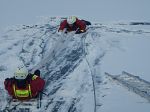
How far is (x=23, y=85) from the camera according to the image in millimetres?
8594

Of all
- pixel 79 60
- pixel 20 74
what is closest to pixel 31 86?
pixel 20 74

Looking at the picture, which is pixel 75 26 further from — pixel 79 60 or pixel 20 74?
pixel 20 74

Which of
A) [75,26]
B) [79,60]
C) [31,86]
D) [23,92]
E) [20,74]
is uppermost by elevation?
[75,26]

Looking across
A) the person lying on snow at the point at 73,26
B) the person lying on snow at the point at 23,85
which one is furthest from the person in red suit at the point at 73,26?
the person lying on snow at the point at 23,85

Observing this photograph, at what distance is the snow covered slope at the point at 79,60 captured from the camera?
8672 millimetres

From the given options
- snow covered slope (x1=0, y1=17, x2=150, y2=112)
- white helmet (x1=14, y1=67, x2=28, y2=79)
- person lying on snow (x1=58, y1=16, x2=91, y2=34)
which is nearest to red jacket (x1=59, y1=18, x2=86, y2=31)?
person lying on snow (x1=58, y1=16, x2=91, y2=34)

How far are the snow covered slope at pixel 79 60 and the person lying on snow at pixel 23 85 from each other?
26cm

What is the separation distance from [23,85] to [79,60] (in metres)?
2.74

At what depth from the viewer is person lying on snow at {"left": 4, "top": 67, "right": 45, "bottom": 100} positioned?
859 centimetres

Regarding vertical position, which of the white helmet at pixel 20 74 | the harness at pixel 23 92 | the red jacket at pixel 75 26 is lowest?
the harness at pixel 23 92

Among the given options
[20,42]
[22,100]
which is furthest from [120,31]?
[22,100]

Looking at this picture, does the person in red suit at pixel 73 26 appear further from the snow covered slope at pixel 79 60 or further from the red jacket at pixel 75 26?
the snow covered slope at pixel 79 60

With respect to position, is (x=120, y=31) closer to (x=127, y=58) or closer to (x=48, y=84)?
(x=127, y=58)

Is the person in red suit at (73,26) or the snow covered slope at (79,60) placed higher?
the person in red suit at (73,26)
